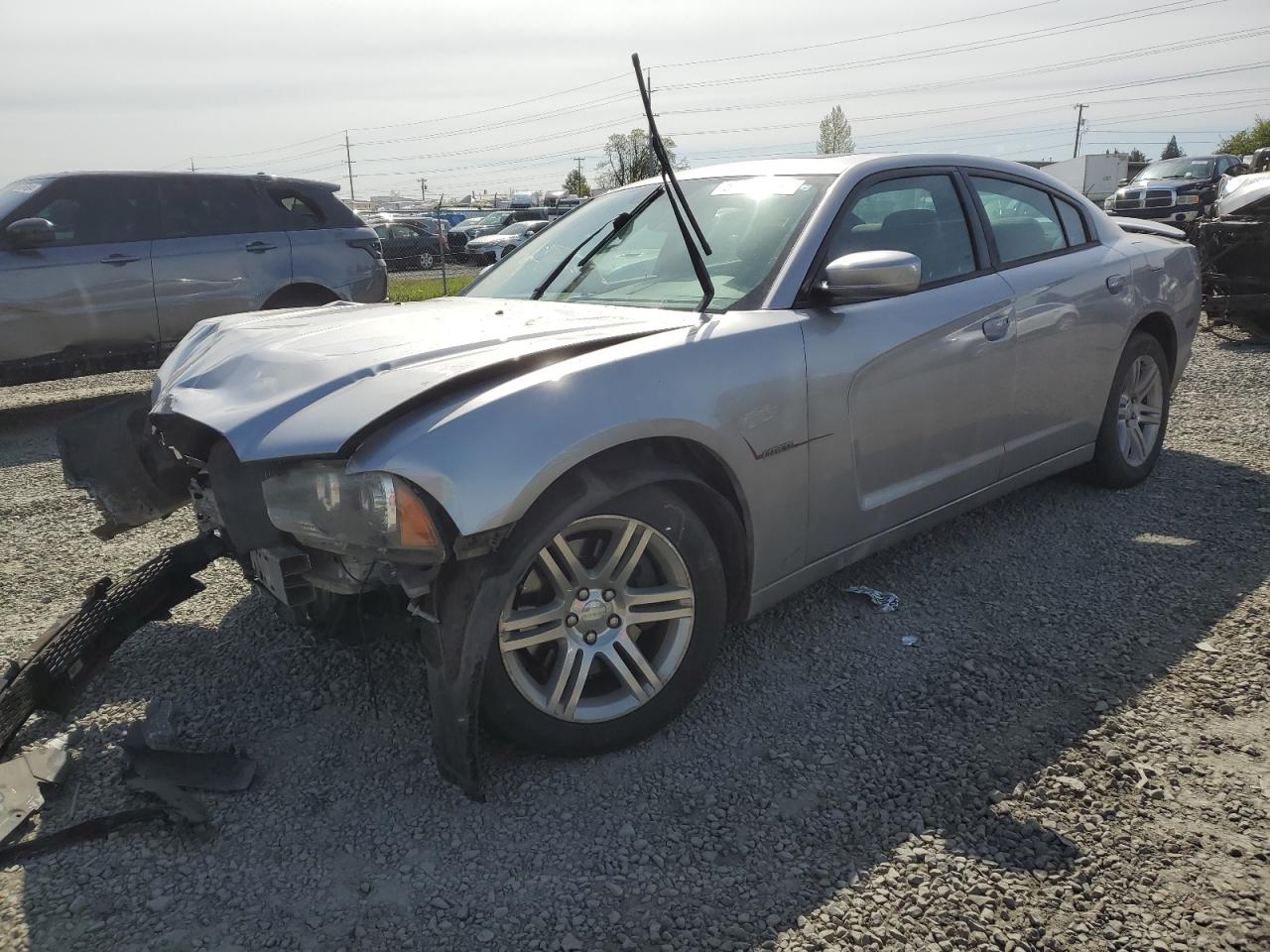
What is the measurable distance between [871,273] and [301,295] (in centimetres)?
662

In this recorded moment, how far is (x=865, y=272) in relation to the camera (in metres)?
2.93

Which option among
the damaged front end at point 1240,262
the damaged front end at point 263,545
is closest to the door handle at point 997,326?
the damaged front end at point 263,545

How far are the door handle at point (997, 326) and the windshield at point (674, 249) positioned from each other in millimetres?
858

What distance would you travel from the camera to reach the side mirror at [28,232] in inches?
275

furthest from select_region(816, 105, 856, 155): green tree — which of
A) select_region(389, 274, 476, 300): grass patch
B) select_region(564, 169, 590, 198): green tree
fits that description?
select_region(389, 274, 476, 300): grass patch

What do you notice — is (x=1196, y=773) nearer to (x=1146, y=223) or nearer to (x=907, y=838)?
(x=907, y=838)

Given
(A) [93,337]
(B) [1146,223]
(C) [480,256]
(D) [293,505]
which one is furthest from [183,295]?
(C) [480,256]

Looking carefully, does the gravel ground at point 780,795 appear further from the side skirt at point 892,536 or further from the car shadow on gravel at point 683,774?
the side skirt at point 892,536

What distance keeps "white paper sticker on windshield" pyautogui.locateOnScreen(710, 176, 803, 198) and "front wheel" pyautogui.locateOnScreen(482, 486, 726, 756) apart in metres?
1.39

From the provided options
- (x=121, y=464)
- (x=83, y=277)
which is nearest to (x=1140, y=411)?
(x=121, y=464)

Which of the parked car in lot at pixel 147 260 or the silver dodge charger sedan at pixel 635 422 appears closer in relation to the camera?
the silver dodge charger sedan at pixel 635 422

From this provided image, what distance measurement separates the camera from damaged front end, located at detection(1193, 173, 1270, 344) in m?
8.91

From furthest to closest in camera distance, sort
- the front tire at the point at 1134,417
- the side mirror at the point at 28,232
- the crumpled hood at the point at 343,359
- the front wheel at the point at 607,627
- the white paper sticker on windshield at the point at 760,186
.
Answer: the side mirror at the point at 28,232, the front tire at the point at 1134,417, the white paper sticker on windshield at the point at 760,186, the front wheel at the point at 607,627, the crumpled hood at the point at 343,359

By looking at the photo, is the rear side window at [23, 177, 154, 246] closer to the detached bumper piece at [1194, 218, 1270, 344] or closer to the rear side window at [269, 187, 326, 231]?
the rear side window at [269, 187, 326, 231]
